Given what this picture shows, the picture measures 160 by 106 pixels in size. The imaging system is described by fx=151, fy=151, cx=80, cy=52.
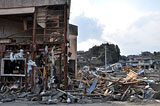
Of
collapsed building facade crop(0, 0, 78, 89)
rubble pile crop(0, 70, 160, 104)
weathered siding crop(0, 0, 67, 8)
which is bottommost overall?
rubble pile crop(0, 70, 160, 104)

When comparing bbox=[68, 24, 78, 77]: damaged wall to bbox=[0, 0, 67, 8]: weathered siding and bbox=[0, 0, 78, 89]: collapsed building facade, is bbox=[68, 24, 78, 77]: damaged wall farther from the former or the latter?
bbox=[0, 0, 67, 8]: weathered siding

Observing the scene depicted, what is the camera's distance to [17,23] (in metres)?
14.6

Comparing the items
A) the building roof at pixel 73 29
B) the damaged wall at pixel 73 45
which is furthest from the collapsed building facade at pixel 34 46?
the building roof at pixel 73 29

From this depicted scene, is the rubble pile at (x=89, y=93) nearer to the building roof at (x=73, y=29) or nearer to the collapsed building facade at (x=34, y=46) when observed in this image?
the collapsed building facade at (x=34, y=46)

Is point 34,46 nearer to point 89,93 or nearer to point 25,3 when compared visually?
point 25,3

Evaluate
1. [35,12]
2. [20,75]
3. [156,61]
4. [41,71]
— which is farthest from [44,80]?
[156,61]

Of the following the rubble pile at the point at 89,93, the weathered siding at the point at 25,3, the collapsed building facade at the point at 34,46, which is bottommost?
the rubble pile at the point at 89,93

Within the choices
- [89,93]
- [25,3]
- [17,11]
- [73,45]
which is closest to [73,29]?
[73,45]

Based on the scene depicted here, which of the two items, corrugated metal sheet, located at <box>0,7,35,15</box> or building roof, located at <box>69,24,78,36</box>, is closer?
corrugated metal sheet, located at <box>0,7,35,15</box>

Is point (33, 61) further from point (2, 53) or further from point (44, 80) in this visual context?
point (2, 53)

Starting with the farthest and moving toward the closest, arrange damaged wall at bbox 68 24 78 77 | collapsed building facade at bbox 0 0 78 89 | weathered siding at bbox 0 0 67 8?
damaged wall at bbox 68 24 78 77, weathered siding at bbox 0 0 67 8, collapsed building facade at bbox 0 0 78 89

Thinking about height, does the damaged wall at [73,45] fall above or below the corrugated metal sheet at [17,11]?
below

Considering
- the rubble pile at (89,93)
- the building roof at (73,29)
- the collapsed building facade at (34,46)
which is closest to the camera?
the rubble pile at (89,93)

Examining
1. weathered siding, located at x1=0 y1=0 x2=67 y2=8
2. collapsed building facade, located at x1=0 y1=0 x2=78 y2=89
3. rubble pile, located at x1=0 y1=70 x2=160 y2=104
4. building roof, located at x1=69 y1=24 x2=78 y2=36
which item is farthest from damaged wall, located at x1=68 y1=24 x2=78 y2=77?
weathered siding, located at x1=0 y1=0 x2=67 y2=8
